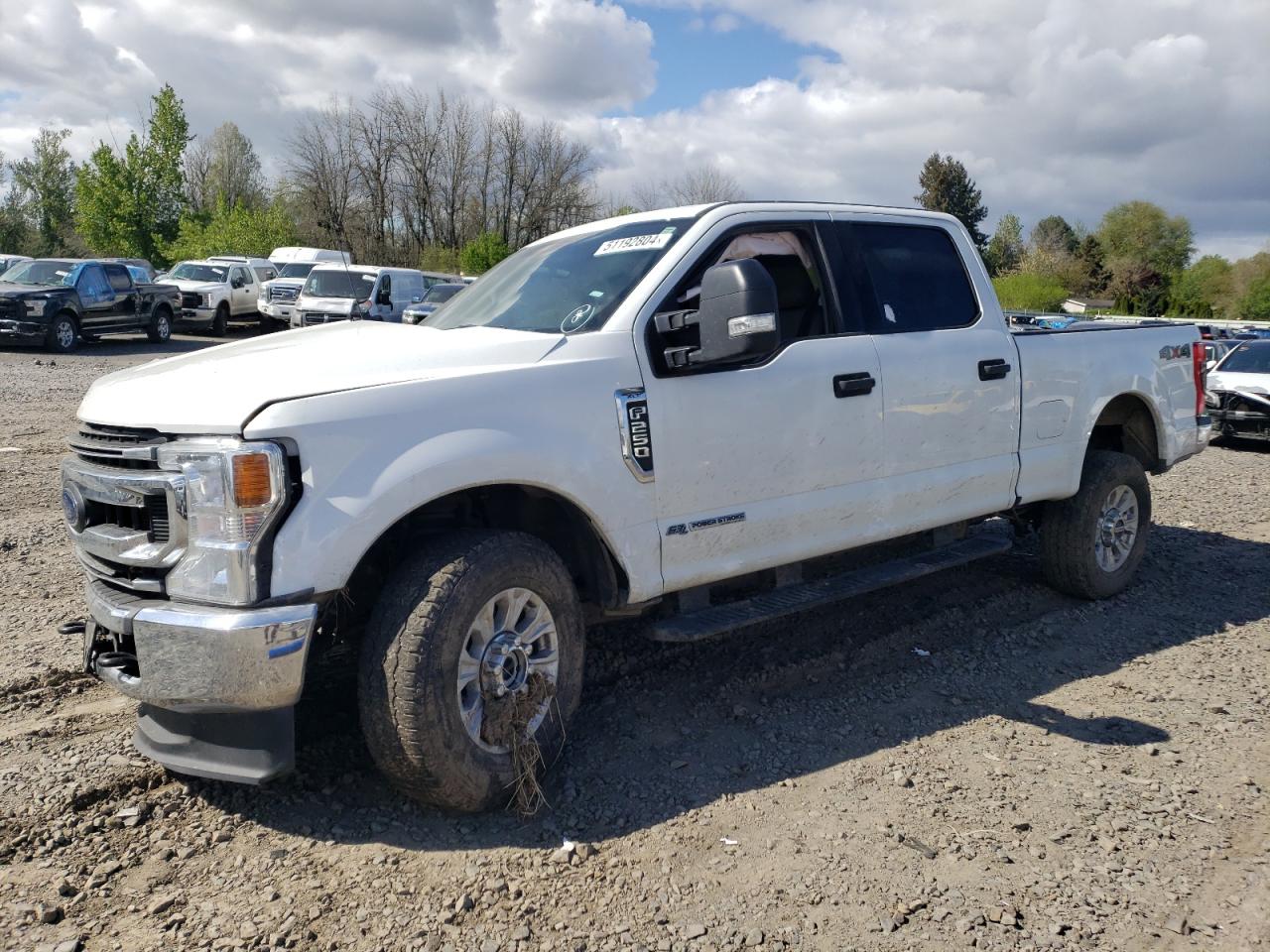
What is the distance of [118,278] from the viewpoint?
72.8 feet

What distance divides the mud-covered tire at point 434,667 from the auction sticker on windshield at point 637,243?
1.47 metres

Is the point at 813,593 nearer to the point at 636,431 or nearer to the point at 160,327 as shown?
the point at 636,431

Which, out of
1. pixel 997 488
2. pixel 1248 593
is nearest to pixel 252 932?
pixel 997 488

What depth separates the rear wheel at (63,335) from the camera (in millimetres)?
20188

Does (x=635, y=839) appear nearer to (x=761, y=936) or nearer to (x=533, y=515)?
(x=761, y=936)

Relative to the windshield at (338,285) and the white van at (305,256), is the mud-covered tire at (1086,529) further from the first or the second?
the white van at (305,256)

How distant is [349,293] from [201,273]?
780cm

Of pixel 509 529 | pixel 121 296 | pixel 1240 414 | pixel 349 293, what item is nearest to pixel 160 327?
pixel 121 296

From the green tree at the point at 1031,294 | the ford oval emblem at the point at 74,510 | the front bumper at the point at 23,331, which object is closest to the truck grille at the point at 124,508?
the ford oval emblem at the point at 74,510

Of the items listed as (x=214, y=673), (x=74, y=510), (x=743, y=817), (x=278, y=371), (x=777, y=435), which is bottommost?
(x=743, y=817)

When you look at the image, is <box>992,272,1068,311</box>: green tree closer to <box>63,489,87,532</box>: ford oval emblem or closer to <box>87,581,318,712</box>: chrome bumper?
<box>63,489,87,532</box>: ford oval emblem

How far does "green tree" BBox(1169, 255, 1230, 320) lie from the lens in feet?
242

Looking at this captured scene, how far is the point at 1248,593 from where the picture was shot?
6.53 metres

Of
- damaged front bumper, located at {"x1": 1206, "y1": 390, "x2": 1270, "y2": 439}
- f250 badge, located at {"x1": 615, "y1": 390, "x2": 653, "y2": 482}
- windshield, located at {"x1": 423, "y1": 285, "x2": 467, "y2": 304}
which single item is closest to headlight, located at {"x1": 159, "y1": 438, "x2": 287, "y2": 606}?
f250 badge, located at {"x1": 615, "y1": 390, "x2": 653, "y2": 482}
